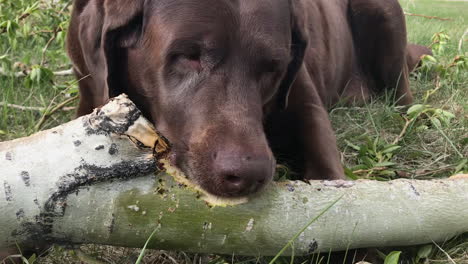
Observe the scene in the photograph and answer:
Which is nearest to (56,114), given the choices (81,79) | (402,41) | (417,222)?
(81,79)

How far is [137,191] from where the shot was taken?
56.2 inches

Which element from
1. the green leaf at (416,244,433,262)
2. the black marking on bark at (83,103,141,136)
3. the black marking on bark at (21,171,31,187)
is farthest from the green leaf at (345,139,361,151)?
the black marking on bark at (21,171,31,187)

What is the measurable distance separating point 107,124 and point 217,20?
2.14ft

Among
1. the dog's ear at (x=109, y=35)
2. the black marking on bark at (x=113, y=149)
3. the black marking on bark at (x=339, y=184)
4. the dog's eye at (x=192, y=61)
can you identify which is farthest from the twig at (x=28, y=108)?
the black marking on bark at (x=339, y=184)

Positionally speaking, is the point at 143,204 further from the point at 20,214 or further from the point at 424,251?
the point at 424,251

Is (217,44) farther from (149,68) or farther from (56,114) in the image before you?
(56,114)

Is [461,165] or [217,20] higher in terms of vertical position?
[217,20]

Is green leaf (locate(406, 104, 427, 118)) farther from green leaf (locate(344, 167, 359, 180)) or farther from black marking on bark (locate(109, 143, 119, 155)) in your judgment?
black marking on bark (locate(109, 143, 119, 155))

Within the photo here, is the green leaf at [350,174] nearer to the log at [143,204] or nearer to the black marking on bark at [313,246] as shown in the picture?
the log at [143,204]

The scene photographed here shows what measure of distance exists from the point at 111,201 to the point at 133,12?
88 cm

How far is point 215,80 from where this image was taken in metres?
1.87

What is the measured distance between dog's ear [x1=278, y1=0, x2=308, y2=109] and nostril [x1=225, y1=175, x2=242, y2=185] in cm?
103

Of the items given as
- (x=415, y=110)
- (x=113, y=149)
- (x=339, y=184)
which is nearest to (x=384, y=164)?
(x=415, y=110)

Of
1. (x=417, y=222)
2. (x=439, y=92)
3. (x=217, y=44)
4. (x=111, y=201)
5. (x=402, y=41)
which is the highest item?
(x=217, y=44)
